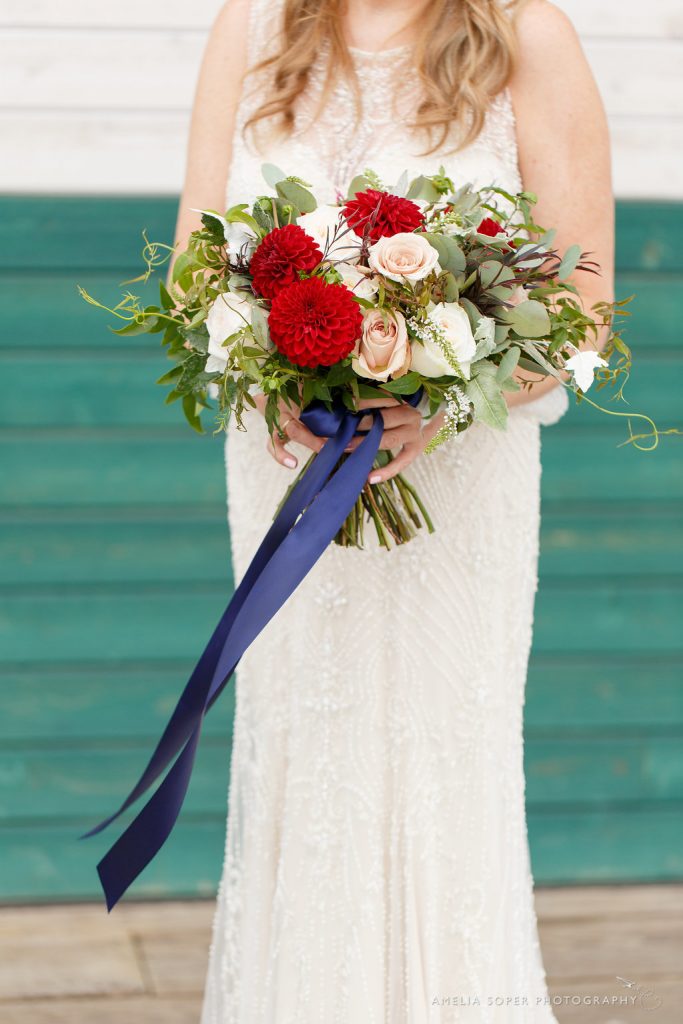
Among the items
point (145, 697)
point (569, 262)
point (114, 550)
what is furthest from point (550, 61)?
point (145, 697)

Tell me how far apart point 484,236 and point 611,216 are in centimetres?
56

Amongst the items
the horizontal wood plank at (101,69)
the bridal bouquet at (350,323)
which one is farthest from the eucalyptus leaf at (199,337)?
the horizontal wood plank at (101,69)

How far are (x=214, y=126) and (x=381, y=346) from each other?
2.66ft

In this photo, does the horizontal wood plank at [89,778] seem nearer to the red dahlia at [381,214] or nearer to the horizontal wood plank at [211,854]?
the horizontal wood plank at [211,854]

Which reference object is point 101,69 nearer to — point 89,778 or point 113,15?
point 113,15

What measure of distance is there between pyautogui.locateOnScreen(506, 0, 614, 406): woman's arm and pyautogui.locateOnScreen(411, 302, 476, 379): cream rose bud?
16.5 inches

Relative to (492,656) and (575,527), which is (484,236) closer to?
(492,656)

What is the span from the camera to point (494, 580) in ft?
7.09

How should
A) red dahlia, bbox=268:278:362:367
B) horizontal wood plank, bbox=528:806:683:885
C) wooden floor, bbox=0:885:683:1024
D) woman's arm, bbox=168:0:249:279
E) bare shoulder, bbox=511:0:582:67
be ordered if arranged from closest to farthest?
red dahlia, bbox=268:278:362:367
bare shoulder, bbox=511:0:582:67
woman's arm, bbox=168:0:249:279
wooden floor, bbox=0:885:683:1024
horizontal wood plank, bbox=528:806:683:885

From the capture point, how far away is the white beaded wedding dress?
83.1 inches

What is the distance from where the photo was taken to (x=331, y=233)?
66.4 inches

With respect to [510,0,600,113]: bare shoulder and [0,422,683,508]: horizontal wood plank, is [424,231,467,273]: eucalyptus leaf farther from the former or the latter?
[0,422,683,508]: horizontal wood plank

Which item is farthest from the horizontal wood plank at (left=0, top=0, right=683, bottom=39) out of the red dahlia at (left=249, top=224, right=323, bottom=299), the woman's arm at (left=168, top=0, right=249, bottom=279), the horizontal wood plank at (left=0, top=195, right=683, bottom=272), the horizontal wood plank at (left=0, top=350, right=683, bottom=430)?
the red dahlia at (left=249, top=224, right=323, bottom=299)

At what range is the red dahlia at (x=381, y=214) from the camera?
164 cm
